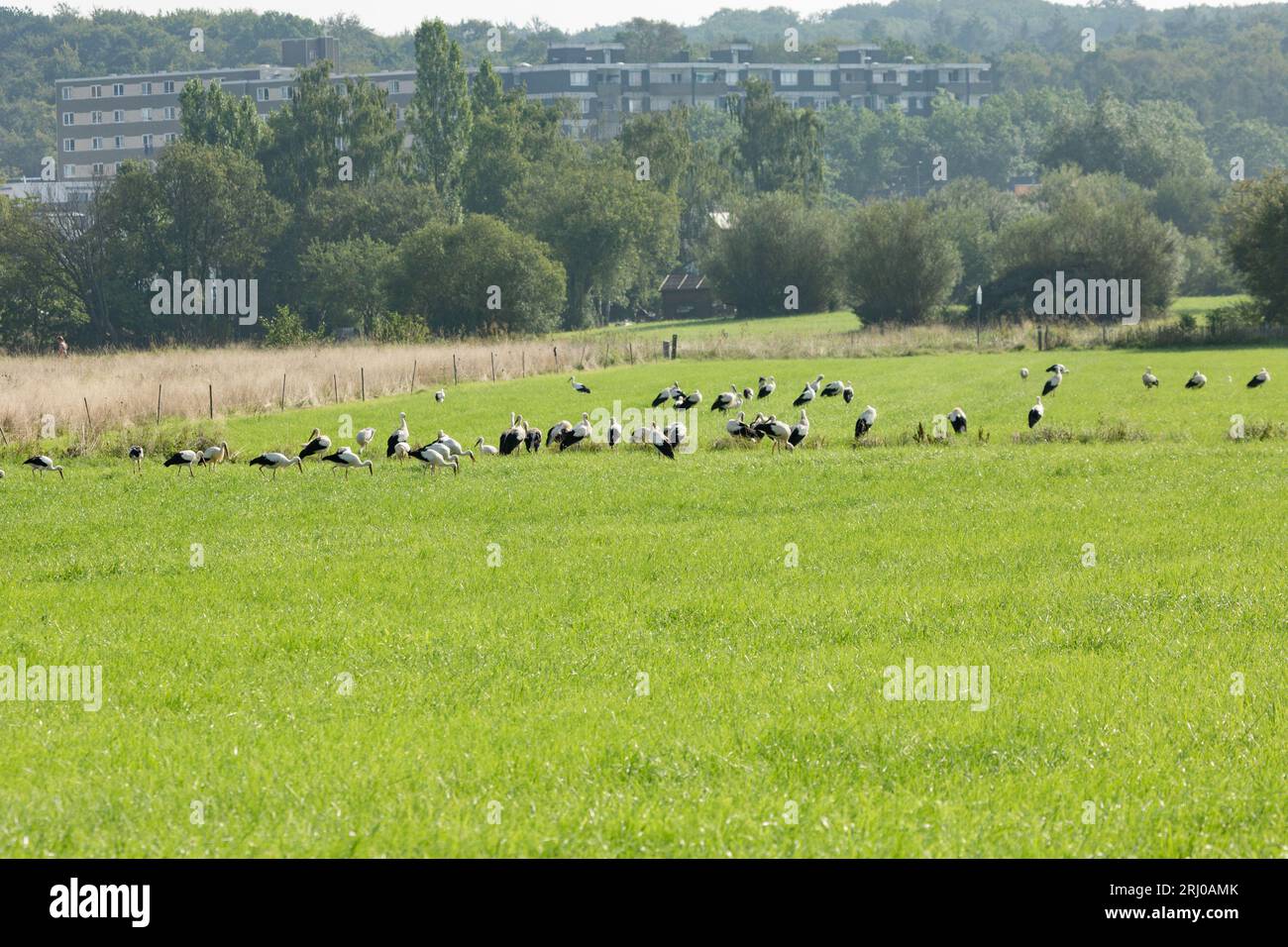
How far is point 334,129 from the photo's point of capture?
11950cm

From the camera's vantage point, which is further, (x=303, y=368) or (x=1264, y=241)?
(x=1264, y=241)

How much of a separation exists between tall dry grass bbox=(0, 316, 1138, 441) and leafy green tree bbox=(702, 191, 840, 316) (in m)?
32.3

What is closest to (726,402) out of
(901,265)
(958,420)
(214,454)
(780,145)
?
(958,420)

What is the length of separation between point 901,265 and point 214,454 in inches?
3040

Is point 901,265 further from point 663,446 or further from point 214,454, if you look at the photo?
point 214,454

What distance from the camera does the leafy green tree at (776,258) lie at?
406 ft

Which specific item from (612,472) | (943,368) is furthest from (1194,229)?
(612,472)

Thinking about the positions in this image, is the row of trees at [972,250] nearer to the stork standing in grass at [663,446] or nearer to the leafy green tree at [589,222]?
the leafy green tree at [589,222]

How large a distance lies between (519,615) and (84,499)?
1561 cm

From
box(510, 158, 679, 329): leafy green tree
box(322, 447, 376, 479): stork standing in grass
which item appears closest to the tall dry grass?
box(322, 447, 376, 479): stork standing in grass

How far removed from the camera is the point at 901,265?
105 metres

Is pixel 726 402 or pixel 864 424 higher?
pixel 726 402

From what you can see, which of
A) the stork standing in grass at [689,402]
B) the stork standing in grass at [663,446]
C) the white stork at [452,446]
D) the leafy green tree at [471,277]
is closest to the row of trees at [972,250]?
the leafy green tree at [471,277]

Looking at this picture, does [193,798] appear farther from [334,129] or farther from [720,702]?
[334,129]
